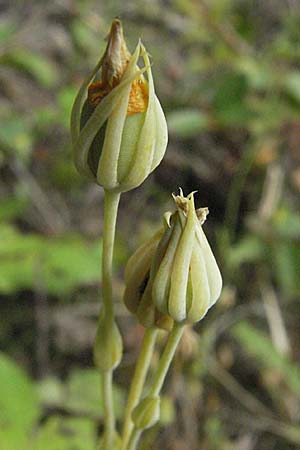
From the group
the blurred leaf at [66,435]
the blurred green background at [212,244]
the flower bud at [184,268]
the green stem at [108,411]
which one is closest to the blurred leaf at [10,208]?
the blurred green background at [212,244]

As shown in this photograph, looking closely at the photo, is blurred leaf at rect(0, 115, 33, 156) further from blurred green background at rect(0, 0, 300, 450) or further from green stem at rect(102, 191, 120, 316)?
green stem at rect(102, 191, 120, 316)

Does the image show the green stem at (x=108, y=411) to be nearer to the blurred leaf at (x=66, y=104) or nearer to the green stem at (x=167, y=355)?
the green stem at (x=167, y=355)

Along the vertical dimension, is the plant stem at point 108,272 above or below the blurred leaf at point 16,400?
above

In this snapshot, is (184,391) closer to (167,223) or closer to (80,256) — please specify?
(80,256)

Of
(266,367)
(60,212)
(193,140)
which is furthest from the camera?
(193,140)

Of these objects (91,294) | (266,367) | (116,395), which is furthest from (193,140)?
Result: (116,395)

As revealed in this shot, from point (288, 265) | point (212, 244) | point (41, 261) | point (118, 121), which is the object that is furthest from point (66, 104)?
point (118, 121)
